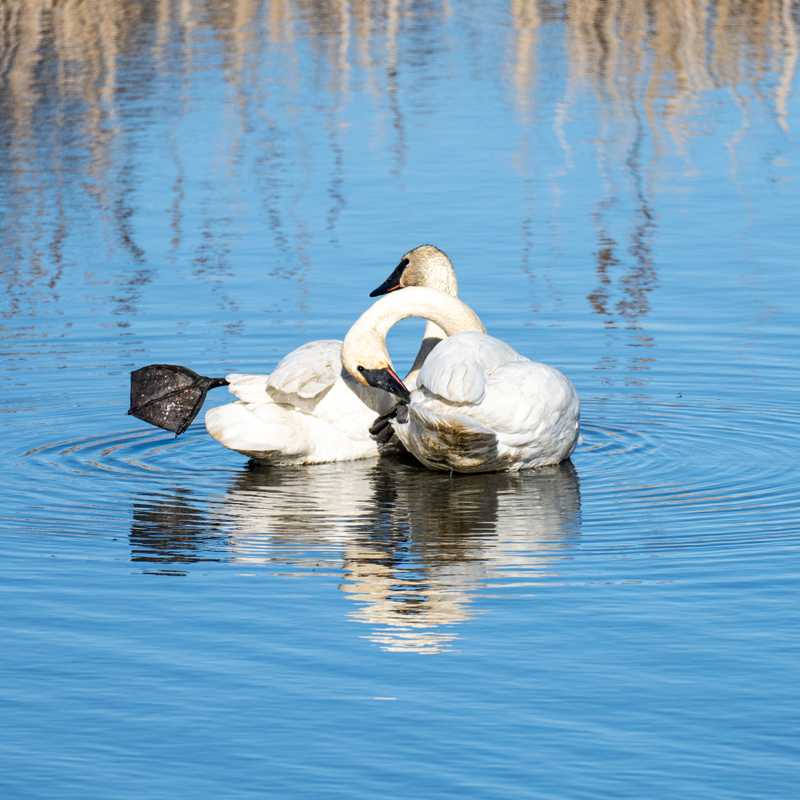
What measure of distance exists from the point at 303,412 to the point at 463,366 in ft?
3.57

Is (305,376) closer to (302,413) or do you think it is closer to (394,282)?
(302,413)

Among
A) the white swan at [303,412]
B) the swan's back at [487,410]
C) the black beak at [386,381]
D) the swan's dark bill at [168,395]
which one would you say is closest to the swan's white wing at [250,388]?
the white swan at [303,412]

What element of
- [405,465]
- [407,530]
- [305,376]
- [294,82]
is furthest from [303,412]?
[294,82]

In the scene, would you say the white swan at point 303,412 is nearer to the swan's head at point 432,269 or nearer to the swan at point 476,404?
the swan at point 476,404

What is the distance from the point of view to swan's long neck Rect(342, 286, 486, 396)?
10.1 m

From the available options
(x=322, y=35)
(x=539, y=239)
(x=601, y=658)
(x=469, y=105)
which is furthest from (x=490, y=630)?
(x=322, y=35)

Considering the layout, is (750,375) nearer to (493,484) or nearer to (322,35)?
(493,484)

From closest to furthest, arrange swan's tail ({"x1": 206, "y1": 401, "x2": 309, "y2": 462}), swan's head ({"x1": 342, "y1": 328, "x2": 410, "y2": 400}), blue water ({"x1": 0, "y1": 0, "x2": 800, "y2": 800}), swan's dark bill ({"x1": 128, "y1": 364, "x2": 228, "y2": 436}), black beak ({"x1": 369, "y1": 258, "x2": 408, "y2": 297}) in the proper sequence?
blue water ({"x1": 0, "y1": 0, "x2": 800, "y2": 800}) < swan's tail ({"x1": 206, "y1": 401, "x2": 309, "y2": 462}) < swan's head ({"x1": 342, "y1": 328, "x2": 410, "y2": 400}) < swan's dark bill ({"x1": 128, "y1": 364, "x2": 228, "y2": 436}) < black beak ({"x1": 369, "y1": 258, "x2": 408, "y2": 297})

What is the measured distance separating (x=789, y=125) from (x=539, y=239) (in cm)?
504

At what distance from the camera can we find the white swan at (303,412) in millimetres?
10016

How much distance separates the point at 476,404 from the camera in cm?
948

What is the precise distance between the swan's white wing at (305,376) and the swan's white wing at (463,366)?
543 mm

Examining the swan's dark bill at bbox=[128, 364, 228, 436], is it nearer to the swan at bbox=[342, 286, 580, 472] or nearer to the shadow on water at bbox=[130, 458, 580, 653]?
the shadow on water at bbox=[130, 458, 580, 653]

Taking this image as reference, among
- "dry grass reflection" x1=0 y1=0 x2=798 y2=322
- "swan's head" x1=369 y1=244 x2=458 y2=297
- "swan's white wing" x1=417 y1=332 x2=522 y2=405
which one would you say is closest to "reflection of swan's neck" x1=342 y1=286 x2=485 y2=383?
"swan's white wing" x1=417 y1=332 x2=522 y2=405
